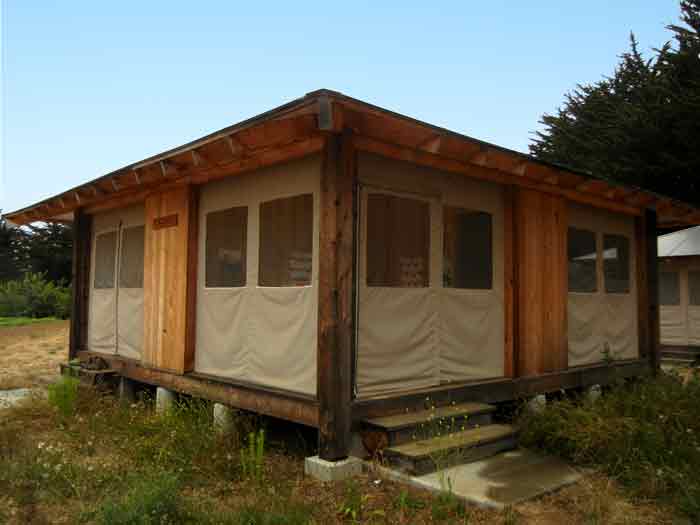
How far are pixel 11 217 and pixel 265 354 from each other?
20.0ft

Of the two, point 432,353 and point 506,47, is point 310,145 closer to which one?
point 432,353

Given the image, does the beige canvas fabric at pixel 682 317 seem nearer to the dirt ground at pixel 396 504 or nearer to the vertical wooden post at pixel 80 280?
the dirt ground at pixel 396 504

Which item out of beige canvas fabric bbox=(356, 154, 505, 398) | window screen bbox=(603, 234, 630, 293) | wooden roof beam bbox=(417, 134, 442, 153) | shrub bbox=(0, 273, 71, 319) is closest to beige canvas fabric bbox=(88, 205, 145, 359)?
beige canvas fabric bbox=(356, 154, 505, 398)

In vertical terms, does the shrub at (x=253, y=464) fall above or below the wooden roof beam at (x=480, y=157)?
below

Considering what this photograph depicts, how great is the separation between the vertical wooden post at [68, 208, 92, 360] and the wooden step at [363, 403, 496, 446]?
231 inches

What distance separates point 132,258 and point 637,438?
20.0ft

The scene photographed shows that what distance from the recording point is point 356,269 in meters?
4.85

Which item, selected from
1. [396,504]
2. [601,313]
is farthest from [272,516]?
[601,313]

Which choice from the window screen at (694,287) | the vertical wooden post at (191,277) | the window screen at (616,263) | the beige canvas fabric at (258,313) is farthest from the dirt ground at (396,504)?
the window screen at (694,287)

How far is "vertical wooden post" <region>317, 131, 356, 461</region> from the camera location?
14.8 ft

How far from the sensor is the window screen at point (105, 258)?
823 centimetres

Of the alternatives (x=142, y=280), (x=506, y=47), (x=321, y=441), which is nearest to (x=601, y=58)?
(x=506, y=47)

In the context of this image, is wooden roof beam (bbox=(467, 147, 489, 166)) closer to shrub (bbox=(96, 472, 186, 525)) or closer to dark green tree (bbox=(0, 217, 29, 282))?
shrub (bbox=(96, 472, 186, 525))

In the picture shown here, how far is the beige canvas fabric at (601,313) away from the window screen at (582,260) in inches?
3.1
